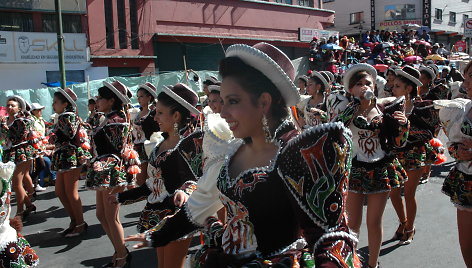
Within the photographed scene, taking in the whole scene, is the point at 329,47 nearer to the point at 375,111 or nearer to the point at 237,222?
the point at 375,111

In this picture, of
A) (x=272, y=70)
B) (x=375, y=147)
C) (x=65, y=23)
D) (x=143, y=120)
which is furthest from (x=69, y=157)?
(x=65, y=23)

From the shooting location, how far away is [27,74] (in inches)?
807

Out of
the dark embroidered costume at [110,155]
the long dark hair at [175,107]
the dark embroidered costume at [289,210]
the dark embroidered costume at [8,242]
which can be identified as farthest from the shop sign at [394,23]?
the dark embroidered costume at [289,210]

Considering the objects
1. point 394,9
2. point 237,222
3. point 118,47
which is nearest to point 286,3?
point 118,47

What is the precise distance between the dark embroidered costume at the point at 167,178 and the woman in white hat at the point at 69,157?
2.97 meters

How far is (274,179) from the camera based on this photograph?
180 centimetres

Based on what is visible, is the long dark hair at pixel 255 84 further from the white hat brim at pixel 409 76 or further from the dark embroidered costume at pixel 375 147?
the white hat brim at pixel 409 76

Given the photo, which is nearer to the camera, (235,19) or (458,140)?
(458,140)

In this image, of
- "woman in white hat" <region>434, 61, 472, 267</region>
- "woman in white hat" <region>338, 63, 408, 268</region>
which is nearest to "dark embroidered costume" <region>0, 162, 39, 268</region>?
"woman in white hat" <region>338, 63, 408, 268</region>

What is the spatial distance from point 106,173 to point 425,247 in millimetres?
3780

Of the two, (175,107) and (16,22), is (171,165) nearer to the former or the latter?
(175,107)

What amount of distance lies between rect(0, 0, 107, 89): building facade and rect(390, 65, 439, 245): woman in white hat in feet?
59.5

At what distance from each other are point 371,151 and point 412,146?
1530 mm

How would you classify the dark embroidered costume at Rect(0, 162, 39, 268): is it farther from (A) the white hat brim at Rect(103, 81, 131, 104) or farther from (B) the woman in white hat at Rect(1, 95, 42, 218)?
(B) the woman in white hat at Rect(1, 95, 42, 218)
